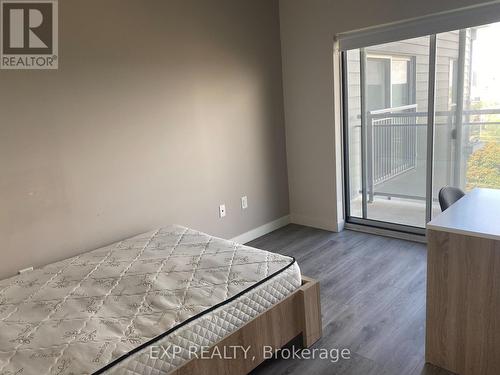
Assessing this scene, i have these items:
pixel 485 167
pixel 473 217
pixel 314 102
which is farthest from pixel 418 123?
pixel 473 217

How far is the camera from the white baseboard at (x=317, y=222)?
4.29 metres

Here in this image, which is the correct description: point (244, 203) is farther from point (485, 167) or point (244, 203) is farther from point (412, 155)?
point (485, 167)

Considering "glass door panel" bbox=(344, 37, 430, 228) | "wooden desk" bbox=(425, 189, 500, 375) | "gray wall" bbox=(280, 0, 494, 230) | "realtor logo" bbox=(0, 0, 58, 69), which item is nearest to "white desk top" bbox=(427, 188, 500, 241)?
"wooden desk" bbox=(425, 189, 500, 375)

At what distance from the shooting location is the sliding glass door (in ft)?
11.4

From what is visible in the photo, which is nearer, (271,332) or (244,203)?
(271,332)

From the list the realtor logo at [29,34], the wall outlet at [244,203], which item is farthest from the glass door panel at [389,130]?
the realtor logo at [29,34]

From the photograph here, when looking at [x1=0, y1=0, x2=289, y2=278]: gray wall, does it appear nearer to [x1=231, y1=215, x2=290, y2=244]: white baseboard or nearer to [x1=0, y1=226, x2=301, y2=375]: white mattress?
[x1=231, y1=215, x2=290, y2=244]: white baseboard

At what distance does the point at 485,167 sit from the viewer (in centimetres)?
358

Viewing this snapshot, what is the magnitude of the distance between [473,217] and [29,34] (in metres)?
2.87

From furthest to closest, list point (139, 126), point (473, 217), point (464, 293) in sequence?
1. point (139, 126)
2. point (473, 217)
3. point (464, 293)

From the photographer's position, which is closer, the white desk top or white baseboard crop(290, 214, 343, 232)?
the white desk top

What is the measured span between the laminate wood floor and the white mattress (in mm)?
487

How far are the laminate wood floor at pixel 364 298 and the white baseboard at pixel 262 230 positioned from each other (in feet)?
0.24

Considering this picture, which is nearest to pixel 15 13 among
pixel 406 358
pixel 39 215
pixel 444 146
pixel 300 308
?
pixel 39 215
